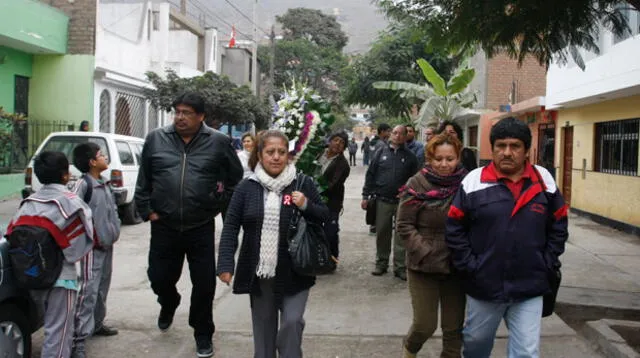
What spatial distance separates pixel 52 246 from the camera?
396cm

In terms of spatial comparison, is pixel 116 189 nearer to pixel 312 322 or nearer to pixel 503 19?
pixel 312 322

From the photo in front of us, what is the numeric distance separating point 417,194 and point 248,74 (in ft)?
121

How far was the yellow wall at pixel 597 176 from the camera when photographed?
12180mm

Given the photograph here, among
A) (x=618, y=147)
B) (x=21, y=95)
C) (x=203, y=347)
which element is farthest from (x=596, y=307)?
(x=21, y=95)

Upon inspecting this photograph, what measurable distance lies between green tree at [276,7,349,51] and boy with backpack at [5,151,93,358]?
57.0 metres

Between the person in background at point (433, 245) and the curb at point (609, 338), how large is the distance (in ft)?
5.00

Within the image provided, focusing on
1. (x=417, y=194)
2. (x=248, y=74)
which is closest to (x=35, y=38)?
(x=417, y=194)

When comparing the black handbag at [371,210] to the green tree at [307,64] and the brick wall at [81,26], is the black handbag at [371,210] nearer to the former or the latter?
the brick wall at [81,26]

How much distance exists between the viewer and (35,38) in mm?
16109

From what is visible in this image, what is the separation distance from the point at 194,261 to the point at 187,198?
1.66ft

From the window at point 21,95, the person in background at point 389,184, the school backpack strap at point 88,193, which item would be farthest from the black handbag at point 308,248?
the window at point 21,95

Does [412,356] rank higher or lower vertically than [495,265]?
lower

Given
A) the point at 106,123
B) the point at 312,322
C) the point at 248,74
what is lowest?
the point at 312,322

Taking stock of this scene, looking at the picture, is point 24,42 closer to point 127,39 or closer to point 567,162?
point 127,39
